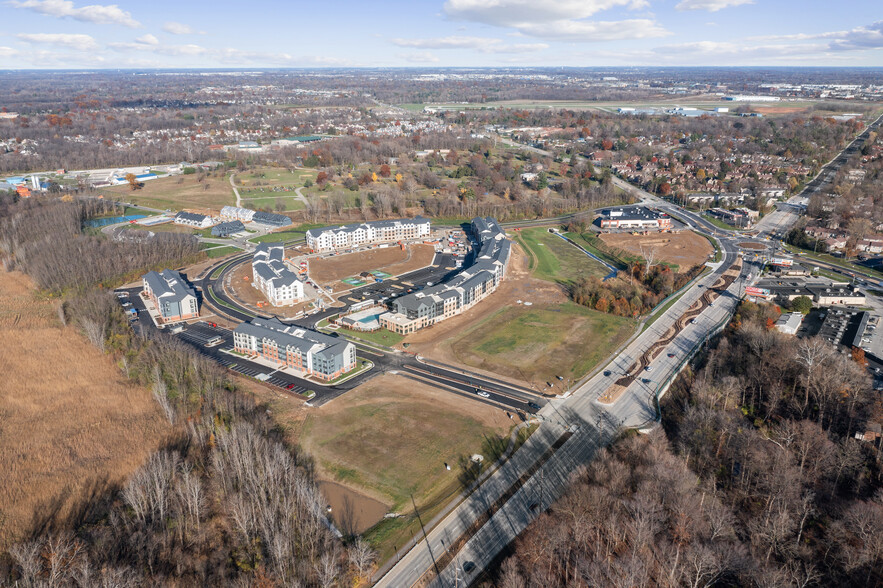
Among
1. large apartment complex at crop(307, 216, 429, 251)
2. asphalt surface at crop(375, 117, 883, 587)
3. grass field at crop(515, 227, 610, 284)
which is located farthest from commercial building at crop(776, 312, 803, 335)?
large apartment complex at crop(307, 216, 429, 251)

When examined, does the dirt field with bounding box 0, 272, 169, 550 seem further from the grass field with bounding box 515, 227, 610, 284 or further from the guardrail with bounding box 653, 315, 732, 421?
the grass field with bounding box 515, 227, 610, 284

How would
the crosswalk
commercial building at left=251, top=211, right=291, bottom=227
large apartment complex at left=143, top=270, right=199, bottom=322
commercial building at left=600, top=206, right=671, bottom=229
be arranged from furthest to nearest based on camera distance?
commercial building at left=251, top=211, right=291, bottom=227 < commercial building at left=600, top=206, right=671, bottom=229 < large apartment complex at left=143, top=270, right=199, bottom=322 < the crosswalk

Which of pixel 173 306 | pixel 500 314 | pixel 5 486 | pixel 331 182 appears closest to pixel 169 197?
pixel 331 182

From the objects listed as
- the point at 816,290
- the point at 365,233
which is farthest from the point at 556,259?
the point at 816,290

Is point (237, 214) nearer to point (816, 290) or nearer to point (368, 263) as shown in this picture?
point (368, 263)

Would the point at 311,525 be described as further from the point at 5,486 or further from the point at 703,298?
the point at 703,298

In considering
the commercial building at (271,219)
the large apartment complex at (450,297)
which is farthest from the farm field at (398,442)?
the commercial building at (271,219)
